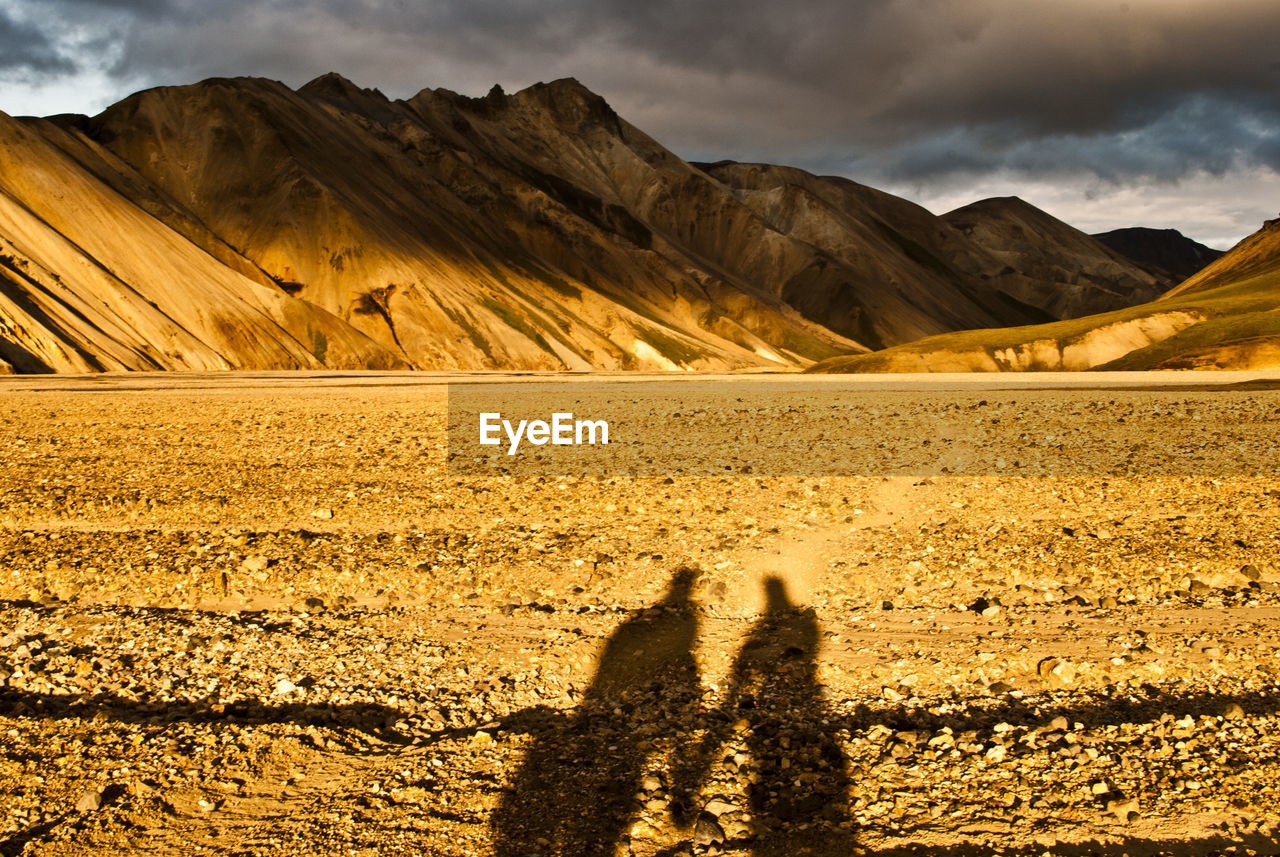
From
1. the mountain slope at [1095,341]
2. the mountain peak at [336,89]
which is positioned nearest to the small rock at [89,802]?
the mountain slope at [1095,341]

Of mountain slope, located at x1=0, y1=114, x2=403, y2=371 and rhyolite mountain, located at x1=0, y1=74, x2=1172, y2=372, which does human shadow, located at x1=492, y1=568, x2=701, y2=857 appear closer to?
mountain slope, located at x1=0, y1=114, x2=403, y2=371

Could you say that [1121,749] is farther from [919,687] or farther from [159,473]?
[159,473]

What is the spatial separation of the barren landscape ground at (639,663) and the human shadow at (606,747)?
28mm

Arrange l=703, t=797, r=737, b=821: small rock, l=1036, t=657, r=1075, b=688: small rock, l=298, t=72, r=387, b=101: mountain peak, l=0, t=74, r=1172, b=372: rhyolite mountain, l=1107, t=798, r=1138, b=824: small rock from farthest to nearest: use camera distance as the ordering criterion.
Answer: l=298, t=72, r=387, b=101: mountain peak < l=0, t=74, r=1172, b=372: rhyolite mountain < l=1036, t=657, r=1075, b=688: small rock < l=703, t=797, r=737, b=821: small rock < l=1107, t=798, r=1138, b=824: small rock

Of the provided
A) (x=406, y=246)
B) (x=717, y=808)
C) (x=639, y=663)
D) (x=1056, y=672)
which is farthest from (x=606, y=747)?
(x=406, y=246)

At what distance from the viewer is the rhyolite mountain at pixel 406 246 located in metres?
74.9

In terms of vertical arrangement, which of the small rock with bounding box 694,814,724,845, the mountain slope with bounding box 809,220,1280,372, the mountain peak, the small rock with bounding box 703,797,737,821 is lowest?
the small rock with bounding box 694,814,724,845

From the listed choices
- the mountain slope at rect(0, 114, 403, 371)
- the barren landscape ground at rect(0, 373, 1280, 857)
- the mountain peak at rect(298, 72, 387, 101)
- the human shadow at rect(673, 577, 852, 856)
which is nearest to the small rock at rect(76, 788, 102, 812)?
the barren landscape ground at rect(0, 373, 1280, 857)

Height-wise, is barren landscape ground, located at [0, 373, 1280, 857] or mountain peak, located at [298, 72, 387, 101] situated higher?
mountain peak, located at [298, 72, 387, 101]

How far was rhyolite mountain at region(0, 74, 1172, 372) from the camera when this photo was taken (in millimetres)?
74875

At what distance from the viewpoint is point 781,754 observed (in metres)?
6.12

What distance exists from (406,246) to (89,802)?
106245mm

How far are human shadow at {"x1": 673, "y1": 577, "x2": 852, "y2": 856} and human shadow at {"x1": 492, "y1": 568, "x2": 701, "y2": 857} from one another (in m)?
0.30

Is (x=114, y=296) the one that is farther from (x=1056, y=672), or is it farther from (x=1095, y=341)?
(x=1095, y=341)
